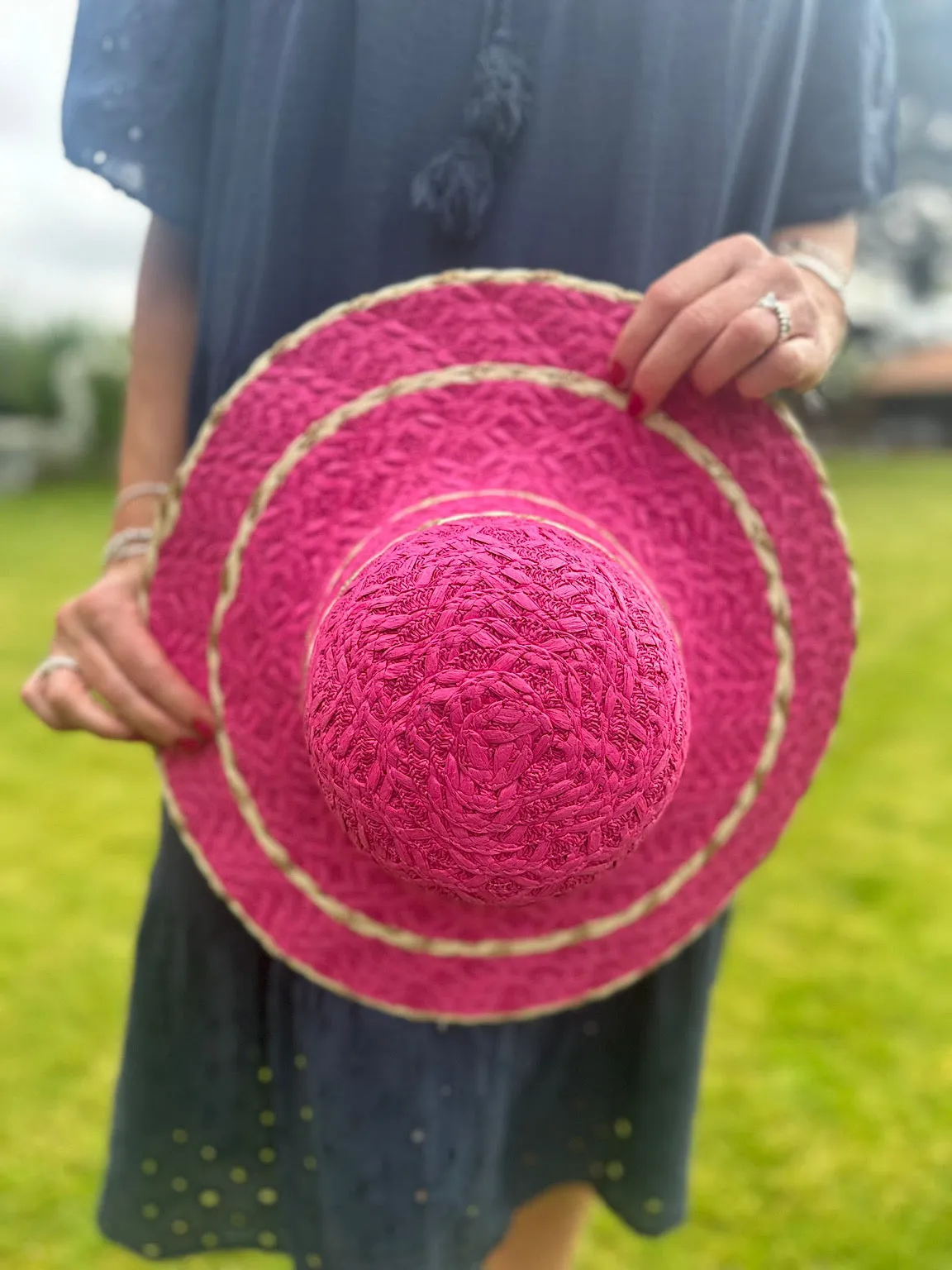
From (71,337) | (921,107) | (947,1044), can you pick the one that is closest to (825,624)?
(947,1044)

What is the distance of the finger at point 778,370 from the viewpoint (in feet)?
1.75

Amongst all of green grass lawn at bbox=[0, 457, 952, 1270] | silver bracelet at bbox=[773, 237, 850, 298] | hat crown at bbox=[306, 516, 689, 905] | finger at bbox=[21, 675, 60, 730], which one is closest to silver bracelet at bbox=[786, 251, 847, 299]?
silver bracelet at bbox=[773, 237, 850, 298]

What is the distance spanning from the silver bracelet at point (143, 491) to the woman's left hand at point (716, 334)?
32cm

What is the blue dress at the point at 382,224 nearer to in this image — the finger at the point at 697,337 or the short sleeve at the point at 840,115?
the short sleeve at the point at 840,115

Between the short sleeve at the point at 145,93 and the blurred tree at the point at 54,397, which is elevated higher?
the short sleeve at the point at 145,93

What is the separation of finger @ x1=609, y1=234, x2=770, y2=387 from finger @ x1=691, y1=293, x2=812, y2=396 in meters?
0.03

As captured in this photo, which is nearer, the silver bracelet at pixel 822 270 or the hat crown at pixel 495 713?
the hat crown at pixel 495 713

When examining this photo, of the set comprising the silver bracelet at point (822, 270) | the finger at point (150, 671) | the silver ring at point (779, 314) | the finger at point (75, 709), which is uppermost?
A: the silver bracelet at point (822, 270)

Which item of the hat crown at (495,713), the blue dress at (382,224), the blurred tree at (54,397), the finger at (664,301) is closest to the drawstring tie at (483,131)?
the blue dress at (382,224)

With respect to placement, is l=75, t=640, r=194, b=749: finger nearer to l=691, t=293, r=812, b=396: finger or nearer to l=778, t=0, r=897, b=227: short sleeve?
l=691, t=293, r=812, b=396: finger

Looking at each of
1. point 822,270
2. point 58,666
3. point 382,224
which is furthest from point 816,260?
point 58,666

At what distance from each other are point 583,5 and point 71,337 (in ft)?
28.5

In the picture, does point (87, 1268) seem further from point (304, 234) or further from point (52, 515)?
point (52, 515)

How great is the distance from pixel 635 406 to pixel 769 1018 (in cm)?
140
